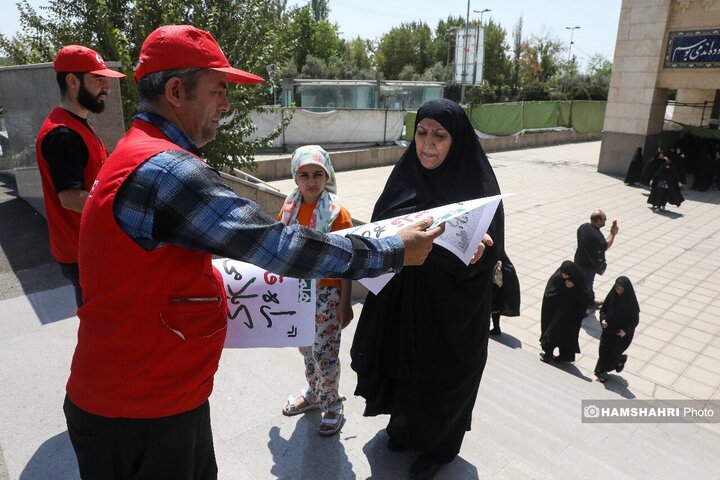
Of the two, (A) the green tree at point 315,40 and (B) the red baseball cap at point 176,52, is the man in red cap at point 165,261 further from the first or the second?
(A) the green tree at point 315,40

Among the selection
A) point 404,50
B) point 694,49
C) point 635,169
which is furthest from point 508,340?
point 404,50

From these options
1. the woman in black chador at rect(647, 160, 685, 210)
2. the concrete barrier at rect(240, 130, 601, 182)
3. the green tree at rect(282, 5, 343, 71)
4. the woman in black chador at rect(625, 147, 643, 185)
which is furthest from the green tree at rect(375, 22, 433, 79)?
the woman in black chador at rect(647, 160, 685, 210)

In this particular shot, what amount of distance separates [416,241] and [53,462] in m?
2.13

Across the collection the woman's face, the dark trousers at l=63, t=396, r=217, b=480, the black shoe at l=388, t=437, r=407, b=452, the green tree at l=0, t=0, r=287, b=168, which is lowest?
the black shoe at l=388, t=437, r=407, b=452

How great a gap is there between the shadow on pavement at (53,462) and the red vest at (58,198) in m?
0.95

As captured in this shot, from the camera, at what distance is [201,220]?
124 centimetres

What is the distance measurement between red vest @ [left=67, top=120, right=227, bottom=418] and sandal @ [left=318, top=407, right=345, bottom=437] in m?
1.39

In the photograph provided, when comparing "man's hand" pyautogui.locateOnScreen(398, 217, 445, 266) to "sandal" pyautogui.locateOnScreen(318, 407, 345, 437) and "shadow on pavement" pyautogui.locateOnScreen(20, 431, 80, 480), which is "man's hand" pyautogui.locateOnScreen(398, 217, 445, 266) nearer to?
"sandal" pyautogui.locateOnScreen(318, 407, 345, 437)

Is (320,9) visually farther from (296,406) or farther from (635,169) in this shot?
(296,406)

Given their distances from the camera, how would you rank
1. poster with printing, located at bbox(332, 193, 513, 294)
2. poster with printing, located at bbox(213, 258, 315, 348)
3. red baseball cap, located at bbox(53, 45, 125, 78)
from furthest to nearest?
red baseball cap, located at bbox(53, 45, 125, 78)
poster with printing, located at bbox(213, 258, 315, 348)
poster with printing, located at bbox(332, 193, 513, 294)

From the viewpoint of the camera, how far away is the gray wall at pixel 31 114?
5.02 metres

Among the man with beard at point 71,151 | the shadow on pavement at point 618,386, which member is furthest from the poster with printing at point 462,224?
the shadow on pavement at point 618,386

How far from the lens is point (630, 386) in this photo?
4.97 metres

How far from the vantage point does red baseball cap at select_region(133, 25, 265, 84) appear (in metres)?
1.38
